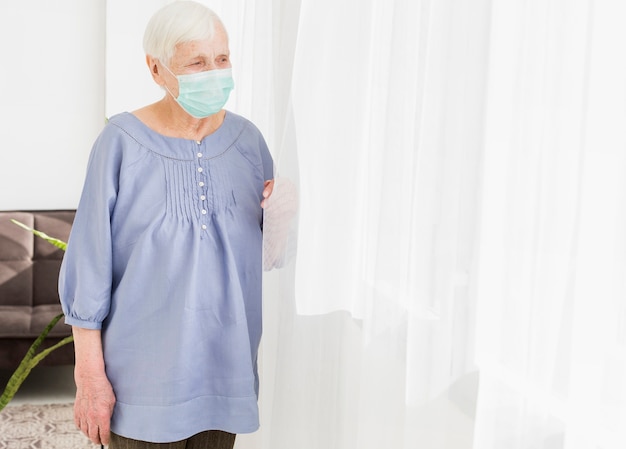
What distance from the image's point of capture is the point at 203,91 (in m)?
1.24

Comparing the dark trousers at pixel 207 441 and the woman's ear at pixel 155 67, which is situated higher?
the woman's ear at pixel 155 67

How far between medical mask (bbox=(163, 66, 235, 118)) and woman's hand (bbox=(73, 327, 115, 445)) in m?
0.46

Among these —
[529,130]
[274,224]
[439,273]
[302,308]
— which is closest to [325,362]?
[302,308]

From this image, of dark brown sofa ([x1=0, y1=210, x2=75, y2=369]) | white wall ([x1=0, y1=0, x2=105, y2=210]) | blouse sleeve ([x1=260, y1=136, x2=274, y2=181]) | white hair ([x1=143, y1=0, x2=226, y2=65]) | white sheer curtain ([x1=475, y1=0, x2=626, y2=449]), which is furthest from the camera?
white wall ([x1=0, y1=0, x2=105, y2=210])

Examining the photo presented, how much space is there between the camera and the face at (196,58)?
48.4 inches

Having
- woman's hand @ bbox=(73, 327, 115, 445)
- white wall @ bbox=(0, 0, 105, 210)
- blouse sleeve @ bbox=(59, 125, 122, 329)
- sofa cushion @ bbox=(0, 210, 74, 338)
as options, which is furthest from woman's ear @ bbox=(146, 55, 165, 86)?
white wall @ bbox=(0, 0, 105, 210)

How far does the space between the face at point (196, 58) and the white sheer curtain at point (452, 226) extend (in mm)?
147

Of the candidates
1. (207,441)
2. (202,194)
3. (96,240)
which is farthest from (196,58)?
(207,441)

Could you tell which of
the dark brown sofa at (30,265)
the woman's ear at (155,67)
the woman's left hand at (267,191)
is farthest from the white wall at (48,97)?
the woman's left hand at (267,191)

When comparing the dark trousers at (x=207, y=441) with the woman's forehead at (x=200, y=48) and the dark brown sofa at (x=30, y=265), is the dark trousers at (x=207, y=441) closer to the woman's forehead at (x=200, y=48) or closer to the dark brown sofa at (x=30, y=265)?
the woman's forehead at (x=200, y=48)

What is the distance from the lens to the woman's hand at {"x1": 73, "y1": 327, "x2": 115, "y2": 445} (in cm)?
122

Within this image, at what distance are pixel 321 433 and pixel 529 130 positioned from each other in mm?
728

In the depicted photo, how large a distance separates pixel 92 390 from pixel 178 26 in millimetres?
676

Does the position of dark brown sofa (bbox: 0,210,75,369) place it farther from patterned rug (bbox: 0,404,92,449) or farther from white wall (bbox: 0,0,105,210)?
patterned rug (bbox: 0,404,92,449)
